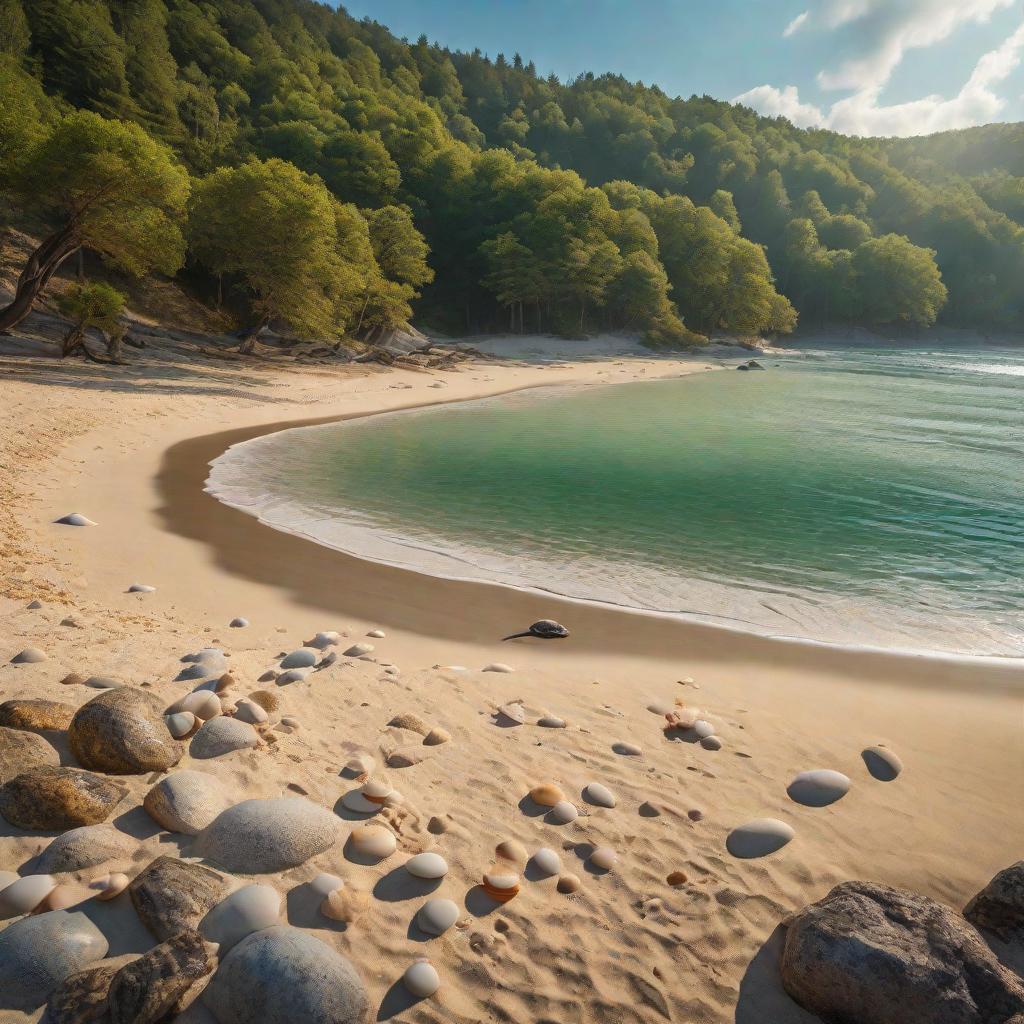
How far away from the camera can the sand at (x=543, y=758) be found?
2.79m

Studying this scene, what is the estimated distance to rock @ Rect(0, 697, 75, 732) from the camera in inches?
145

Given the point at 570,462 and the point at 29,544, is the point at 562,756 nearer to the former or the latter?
the point at 29,544

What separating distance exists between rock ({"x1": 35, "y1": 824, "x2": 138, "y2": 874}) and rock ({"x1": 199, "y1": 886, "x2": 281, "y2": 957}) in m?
0.64

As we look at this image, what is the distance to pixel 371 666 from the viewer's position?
17.6 ft

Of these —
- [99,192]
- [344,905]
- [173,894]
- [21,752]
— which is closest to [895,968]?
[344,905]

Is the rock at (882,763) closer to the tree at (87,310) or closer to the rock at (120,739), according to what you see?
the rock at (120,739)

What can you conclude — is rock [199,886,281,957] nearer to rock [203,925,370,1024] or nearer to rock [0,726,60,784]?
rock [203,925,370,1024]

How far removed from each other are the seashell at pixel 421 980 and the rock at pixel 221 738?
5.74ft

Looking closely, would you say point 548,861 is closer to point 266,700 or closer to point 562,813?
point 562,813

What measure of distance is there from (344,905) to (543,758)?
161cm

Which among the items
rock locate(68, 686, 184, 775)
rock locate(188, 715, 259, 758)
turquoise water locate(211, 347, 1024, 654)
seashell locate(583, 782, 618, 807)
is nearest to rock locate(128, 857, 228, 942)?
rock locate(68, 686, 184, 775)

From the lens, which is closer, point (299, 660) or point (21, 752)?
point (21, 752)

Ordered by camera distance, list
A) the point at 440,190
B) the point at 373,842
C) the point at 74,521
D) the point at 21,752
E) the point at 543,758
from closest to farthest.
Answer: the point at 373,842 → the point at 21,752 → the point at 543,758 → the point at 74,521 → the point at 440,190

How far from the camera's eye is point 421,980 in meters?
2.59
